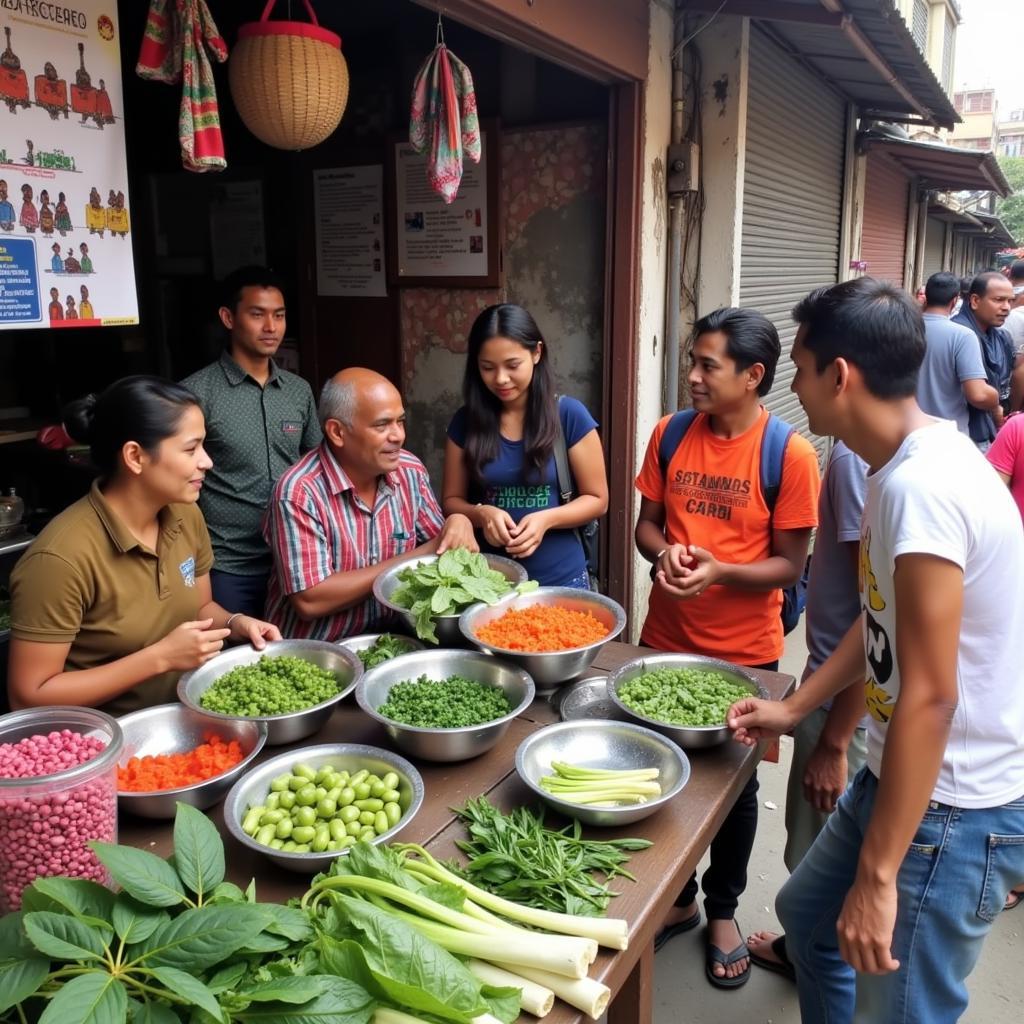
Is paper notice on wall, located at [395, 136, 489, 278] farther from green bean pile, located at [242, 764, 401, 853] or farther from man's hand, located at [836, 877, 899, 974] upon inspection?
man's hand, located at [836, 877, 899, 974]

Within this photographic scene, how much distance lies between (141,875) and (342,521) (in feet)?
5.43

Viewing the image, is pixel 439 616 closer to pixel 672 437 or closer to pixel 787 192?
pixel 672 437

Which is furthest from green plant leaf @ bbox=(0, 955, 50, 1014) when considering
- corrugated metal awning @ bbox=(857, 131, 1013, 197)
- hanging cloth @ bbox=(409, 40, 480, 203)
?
corrugated metal awning @ bbox=(857, 131, 1013, 197)

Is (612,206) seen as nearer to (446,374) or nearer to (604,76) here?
(604,76)

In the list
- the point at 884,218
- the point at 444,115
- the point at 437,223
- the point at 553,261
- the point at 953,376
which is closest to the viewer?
the point at 444,115

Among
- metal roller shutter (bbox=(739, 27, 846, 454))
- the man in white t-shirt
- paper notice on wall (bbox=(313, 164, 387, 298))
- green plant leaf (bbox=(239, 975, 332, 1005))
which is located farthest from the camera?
metal roller shutter (bbox=(739, 27, 846, 454))

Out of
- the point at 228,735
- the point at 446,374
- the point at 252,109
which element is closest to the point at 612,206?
the point at 446,374

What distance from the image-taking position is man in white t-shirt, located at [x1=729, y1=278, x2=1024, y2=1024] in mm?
1623

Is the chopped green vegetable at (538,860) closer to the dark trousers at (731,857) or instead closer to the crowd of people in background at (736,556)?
the crowd of people in background at (736,556)

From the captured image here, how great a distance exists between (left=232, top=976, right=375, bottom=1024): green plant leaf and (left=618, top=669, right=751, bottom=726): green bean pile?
1.14 m

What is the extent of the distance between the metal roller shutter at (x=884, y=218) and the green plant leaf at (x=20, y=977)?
1122cm

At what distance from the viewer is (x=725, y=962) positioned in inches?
120

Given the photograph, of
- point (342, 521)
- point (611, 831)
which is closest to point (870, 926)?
point (611, 831)

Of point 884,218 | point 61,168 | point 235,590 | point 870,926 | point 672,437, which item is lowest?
point 870,926
